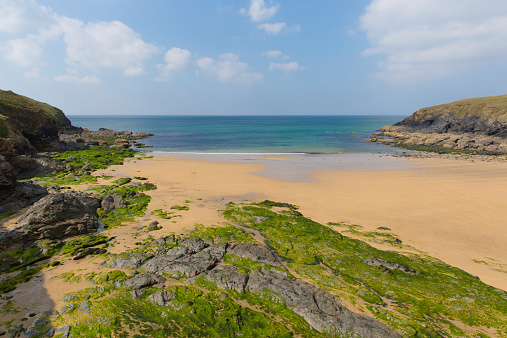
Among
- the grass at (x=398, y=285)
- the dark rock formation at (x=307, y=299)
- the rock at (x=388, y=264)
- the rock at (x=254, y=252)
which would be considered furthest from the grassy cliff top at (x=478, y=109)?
the dark rock formation at (x=307, y=299)

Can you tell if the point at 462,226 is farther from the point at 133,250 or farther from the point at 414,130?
the point at 414,130

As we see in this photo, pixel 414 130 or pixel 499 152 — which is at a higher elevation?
pixel 414 130

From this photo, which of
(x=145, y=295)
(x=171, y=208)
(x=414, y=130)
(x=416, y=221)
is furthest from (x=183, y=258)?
(x=414, y=130)

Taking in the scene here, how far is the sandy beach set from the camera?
36.4 ft

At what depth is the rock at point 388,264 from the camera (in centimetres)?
850

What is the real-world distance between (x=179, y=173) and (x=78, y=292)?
18175 mm

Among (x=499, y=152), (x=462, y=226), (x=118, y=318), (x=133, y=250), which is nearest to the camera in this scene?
(x=118, y=318)

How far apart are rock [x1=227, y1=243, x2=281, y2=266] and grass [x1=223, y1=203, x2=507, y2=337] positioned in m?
0.66

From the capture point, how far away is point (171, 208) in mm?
14492

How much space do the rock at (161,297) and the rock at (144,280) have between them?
63 cm

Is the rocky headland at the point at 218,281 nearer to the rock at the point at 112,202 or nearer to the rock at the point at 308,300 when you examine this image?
the rock at the point at 308,300

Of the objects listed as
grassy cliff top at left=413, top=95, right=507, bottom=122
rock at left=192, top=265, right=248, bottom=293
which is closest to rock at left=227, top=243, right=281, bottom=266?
rock at left=192, top=265, right=248, bottom=293

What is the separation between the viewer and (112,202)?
46.5 feet

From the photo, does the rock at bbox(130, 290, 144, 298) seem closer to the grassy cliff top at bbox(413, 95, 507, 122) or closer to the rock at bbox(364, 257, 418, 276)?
the rock at bbox(364, 257, 418, 276)
